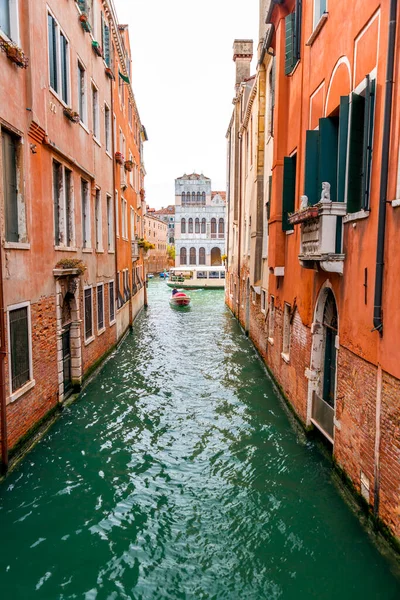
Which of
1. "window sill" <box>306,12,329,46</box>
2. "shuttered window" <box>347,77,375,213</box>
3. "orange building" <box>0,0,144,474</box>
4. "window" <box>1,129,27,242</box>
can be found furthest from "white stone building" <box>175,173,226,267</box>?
"shuttered window" <box>347,77,375,213</box>

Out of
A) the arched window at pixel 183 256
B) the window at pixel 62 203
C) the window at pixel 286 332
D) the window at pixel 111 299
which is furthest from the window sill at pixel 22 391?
the arched window at pixel 183 256

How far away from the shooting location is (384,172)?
468 cm

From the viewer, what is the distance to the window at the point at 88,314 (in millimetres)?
11477

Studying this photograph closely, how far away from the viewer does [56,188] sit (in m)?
9.47

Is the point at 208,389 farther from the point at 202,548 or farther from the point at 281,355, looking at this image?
the point at 202,548

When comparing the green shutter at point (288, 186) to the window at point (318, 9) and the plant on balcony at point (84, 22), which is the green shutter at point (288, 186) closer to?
the window at point (318, 9)

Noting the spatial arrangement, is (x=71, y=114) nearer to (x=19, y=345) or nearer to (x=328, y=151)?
(x=19, y=345)

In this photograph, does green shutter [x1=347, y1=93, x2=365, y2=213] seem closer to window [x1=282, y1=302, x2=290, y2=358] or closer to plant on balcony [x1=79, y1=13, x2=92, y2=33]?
window [x1=282, y1=302, x2=290, y2=358]

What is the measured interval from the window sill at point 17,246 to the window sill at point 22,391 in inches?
87.7

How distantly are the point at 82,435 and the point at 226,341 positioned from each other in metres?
9.86

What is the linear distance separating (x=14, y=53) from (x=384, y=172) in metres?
5.46

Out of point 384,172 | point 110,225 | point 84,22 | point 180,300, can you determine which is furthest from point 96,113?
point 180,300

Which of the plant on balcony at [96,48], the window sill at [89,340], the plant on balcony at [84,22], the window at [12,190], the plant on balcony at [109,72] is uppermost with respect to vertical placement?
the plant on balcony at [109,72]

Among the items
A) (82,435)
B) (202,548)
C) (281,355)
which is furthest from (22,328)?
(281,355)
